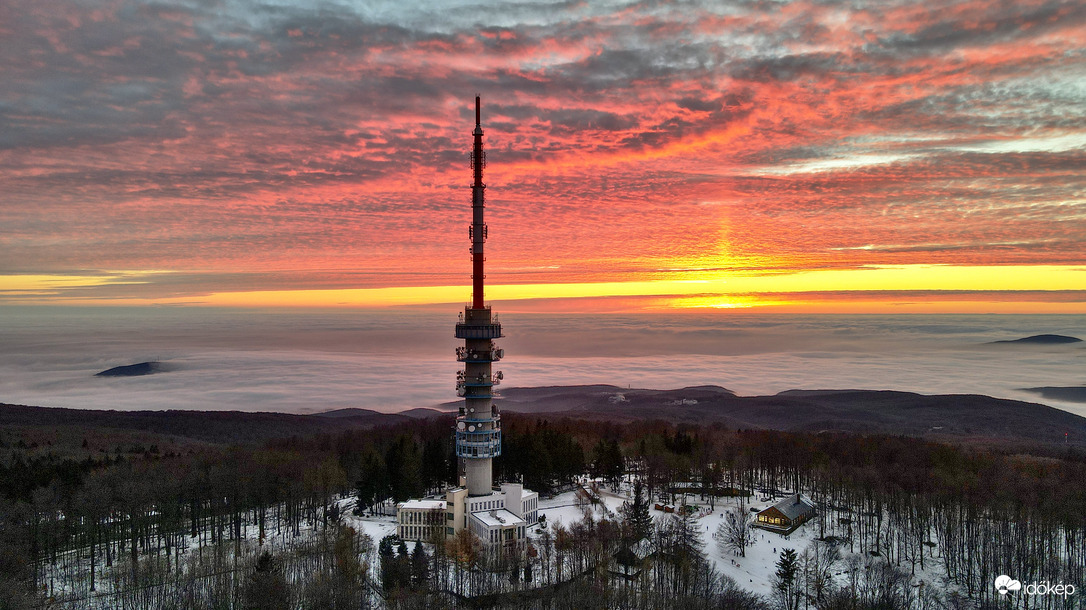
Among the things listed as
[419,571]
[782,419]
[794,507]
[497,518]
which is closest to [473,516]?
[497,518]

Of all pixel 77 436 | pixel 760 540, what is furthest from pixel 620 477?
pixel 77 436

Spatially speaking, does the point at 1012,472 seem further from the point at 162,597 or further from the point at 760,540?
Result: the point at 162,597

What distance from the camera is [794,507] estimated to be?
72.5m

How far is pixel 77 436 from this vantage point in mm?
133750

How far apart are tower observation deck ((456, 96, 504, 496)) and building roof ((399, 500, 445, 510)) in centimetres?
344

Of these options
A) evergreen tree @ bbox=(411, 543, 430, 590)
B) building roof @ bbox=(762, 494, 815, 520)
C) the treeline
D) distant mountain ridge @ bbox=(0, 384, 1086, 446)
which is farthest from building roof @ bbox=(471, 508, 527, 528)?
distant mountain ridge @ bbox=(0, 384, 1086, 446)

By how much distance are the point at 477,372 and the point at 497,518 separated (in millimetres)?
15803

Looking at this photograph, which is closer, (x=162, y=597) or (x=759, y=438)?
(x=162, y=597)

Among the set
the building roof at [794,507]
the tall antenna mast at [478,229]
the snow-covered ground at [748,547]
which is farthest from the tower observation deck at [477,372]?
the building roof at [794,507]

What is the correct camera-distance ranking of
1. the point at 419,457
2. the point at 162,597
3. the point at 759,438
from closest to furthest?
the point at 162,597, the point at 419,457, the point at 759,438

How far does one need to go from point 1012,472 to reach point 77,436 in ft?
528

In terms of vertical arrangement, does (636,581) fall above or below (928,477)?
below

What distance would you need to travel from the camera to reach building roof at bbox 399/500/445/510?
2719 inches

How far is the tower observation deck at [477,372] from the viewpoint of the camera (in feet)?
236
